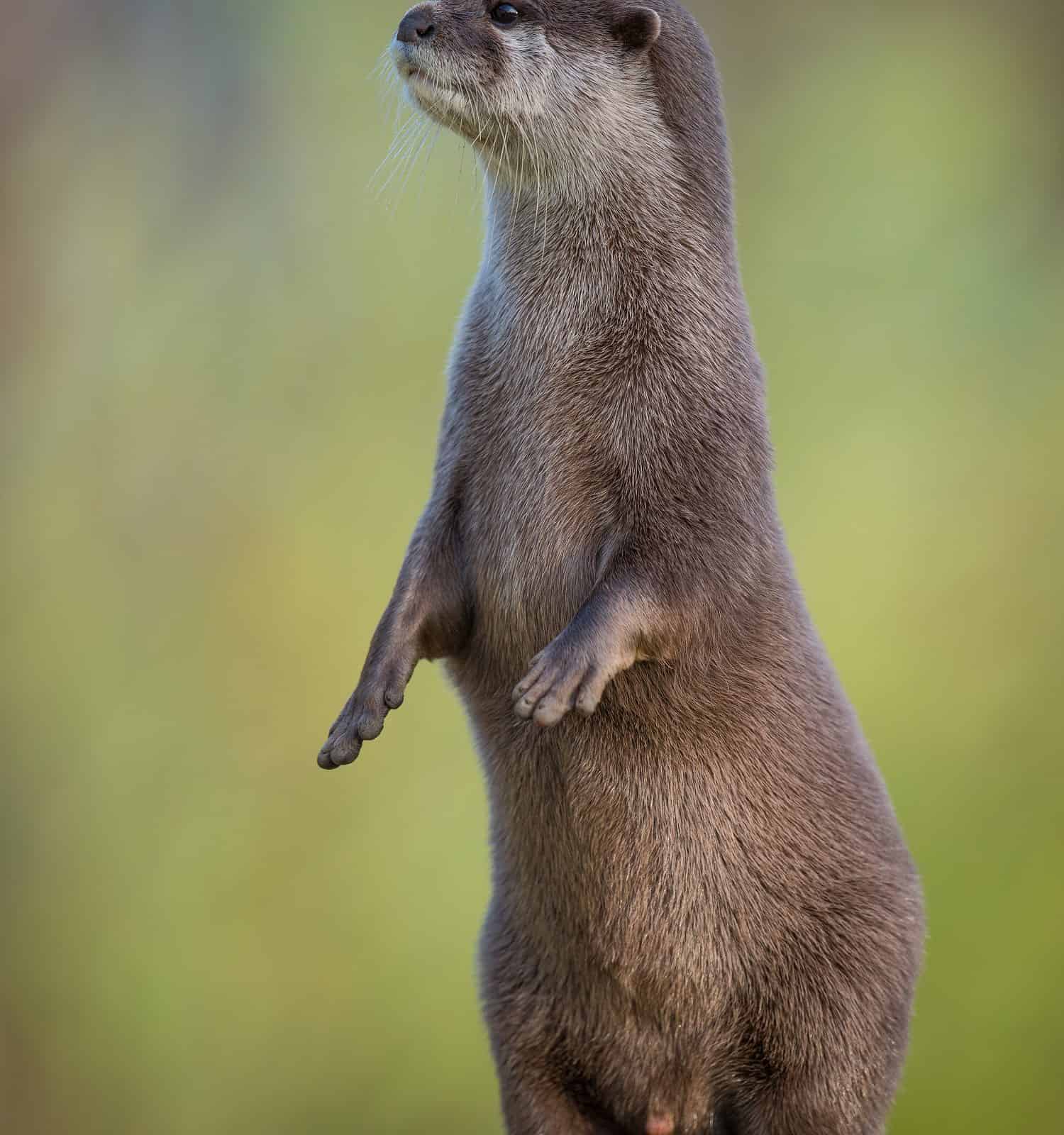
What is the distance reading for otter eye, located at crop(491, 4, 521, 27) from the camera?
2279mm

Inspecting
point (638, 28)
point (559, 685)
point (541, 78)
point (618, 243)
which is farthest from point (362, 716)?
point (638, 28)

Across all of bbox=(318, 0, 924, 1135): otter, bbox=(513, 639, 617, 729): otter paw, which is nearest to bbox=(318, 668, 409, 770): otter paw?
bbox=(318, 0, 924, 1135): otter

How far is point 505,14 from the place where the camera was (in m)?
2.28

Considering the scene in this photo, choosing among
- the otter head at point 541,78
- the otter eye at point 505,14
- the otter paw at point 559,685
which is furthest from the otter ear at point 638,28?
the otter paw at point 559,685

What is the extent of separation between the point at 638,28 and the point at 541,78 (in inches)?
6.4

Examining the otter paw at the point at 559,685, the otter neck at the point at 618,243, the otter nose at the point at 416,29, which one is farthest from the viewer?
the otter neck at the point at 618,243

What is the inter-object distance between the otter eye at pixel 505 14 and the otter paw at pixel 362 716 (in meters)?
0.90

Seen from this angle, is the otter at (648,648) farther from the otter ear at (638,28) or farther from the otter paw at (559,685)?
the otter paw at (559,685)

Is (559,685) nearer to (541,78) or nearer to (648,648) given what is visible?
(648,648)

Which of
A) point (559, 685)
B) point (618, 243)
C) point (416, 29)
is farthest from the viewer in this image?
point (618, 243)

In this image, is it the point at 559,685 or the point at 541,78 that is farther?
the point at 541,78

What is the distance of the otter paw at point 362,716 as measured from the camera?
222cm

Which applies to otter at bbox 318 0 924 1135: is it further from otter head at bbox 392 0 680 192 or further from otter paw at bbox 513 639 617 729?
otter paw at bbox 513 639 617 729

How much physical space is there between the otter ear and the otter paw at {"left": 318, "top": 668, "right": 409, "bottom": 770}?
0.93m
